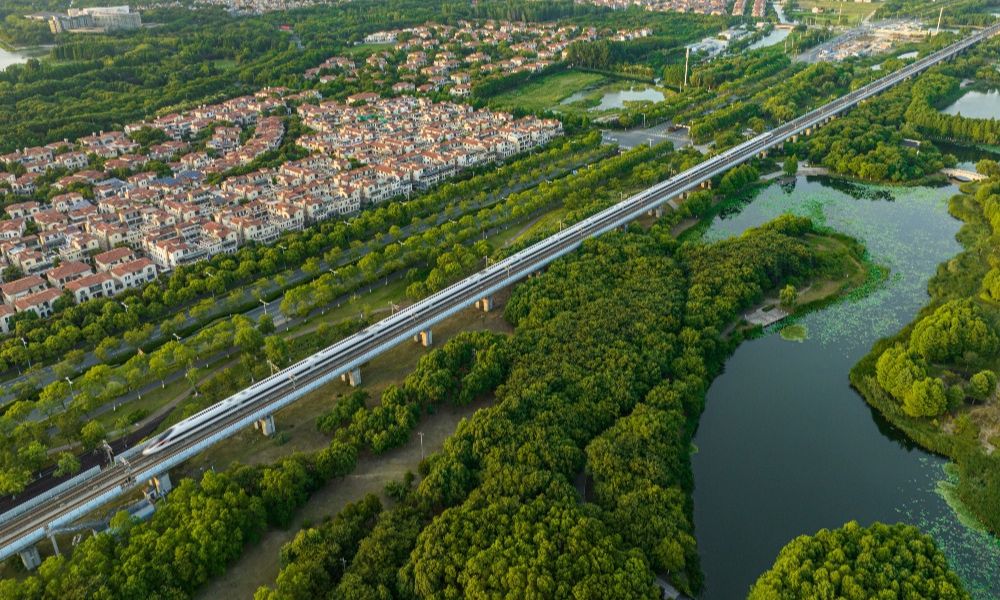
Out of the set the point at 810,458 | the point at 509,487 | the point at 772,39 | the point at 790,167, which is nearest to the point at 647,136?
the point at 790,167

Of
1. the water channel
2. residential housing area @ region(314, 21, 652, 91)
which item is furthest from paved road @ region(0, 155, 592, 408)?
the water channel

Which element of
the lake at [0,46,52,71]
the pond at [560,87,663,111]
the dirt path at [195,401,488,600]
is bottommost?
the dirt path at [195,401,488,600]

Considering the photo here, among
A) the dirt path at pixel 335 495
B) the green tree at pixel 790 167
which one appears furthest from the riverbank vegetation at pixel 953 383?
the green tree at pixel 790 167

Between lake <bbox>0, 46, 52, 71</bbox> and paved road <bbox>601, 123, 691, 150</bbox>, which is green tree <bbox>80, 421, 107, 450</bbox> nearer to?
paved road <bbox>601, 123, 691, 150</bbox>

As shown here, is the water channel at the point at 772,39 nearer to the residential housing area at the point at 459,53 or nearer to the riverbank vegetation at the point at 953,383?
the residential housing area at the point at 459,53

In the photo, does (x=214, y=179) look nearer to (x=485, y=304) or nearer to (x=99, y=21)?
(x=485, y=304)

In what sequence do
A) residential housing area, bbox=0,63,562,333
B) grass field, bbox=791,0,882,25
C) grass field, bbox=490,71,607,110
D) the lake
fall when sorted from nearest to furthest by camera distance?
residential housing area, bbox=0,63,562,333, grass field, bbox=490,71,607,110, the lake, grass field, bbox=791,0,882,25

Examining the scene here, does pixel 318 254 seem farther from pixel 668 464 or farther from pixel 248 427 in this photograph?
pixel 668 464
